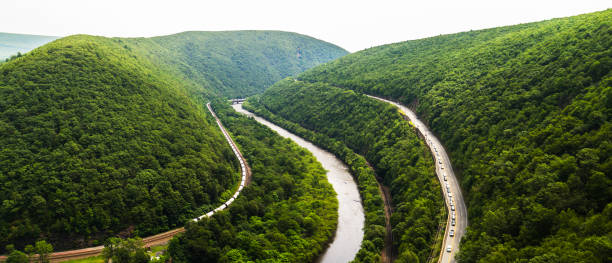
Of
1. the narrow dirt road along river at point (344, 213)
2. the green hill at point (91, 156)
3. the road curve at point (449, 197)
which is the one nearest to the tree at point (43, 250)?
the green hill at point (91, 156)

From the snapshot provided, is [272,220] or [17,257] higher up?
[272,220]

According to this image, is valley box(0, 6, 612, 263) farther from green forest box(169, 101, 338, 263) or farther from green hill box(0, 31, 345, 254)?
green forest box(169, 101, 338, 263)

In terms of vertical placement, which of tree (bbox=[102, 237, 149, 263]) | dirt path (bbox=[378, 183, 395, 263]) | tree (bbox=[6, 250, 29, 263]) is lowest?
tree (bbox=[6, 250, 29, 263])

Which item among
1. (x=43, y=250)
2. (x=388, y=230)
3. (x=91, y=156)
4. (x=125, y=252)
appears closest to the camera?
(x=43, y=250)

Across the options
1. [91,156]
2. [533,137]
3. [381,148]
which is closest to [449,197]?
[533,137]

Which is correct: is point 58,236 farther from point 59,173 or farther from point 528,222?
point 528,222

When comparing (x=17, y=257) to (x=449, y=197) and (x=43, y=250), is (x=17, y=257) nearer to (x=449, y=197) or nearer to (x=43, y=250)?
(x=43, y=250)

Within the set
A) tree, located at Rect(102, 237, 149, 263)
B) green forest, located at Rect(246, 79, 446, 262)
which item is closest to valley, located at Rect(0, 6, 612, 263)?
tree, located at Rect(102, 237, 149, 263)
